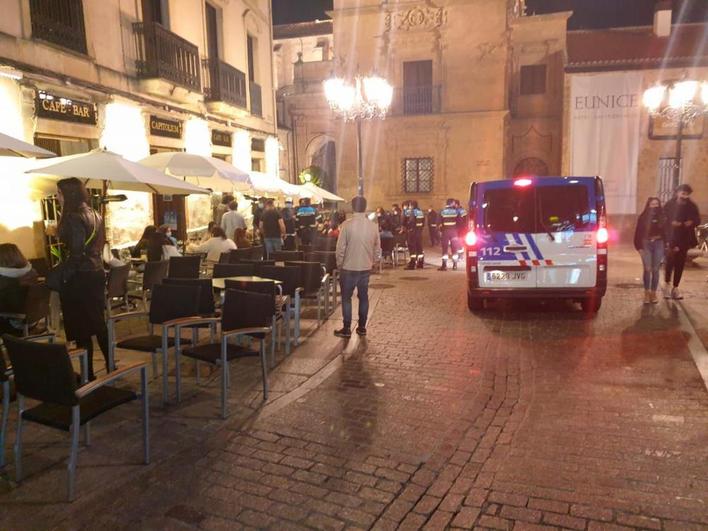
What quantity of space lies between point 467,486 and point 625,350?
3800 mm

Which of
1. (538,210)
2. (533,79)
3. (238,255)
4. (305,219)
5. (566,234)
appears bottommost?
(238,255)

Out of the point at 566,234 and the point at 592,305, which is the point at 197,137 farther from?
the point at 592,305

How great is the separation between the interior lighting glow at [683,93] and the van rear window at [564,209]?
318 inches

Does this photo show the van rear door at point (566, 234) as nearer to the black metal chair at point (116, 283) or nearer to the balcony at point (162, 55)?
the black metal chair at point (116, 283)

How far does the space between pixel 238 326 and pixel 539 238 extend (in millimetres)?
4580

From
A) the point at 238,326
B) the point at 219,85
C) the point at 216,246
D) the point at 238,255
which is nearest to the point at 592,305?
the point at 238,255

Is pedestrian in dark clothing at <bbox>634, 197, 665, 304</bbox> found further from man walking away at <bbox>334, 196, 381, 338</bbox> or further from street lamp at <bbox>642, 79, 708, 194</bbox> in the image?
street lamp at <bbox>642, 79, 708, 194</bbox>

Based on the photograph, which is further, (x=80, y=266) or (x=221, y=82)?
(x=221, y=82)

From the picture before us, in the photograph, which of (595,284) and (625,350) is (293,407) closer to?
(625,350)

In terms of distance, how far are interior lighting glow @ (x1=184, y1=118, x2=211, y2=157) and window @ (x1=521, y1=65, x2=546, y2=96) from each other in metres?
16.4

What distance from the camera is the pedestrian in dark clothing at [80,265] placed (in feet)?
16.0

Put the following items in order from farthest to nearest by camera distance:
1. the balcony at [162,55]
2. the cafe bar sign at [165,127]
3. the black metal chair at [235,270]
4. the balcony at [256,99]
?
the balcony at [256,99]
the cafe bar sign at [165,127]
the balcony at [162,55]
the black metal chair at [235,270]

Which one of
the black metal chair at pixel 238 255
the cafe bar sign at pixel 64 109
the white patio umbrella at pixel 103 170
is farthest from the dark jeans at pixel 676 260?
the cafe bar sign at pixel 64 109

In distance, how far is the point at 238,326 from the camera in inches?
203
